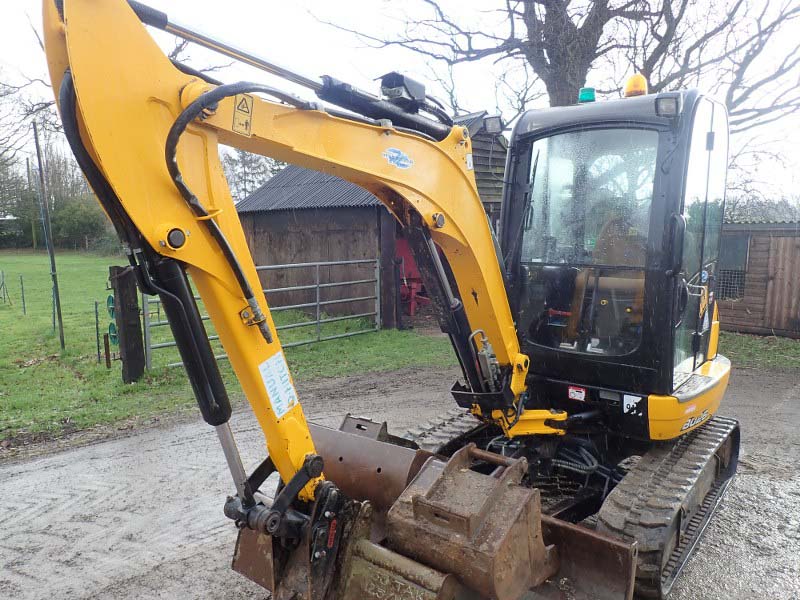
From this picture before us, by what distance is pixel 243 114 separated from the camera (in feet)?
7.55

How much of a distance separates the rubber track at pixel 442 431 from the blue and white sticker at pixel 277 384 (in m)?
1.81

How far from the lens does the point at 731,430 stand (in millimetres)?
4473

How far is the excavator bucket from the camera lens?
2410 mm

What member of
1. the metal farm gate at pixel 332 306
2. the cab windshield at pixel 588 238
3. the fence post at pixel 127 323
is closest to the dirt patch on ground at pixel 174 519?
the cab windshield at pixel 588 238

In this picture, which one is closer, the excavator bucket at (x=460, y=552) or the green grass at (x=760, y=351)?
the excavator bucket at (x=460, y=552)

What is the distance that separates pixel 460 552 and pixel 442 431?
1.93 meters

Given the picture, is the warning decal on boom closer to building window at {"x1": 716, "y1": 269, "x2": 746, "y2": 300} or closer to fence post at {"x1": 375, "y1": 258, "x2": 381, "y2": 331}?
fence post at {"x1": 375, "y1": 258, "x2": 381, "y2": 331}

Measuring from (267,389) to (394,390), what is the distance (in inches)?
207

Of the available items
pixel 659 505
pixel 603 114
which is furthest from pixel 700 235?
pixel 659 505

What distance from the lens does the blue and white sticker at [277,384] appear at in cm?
A: 238

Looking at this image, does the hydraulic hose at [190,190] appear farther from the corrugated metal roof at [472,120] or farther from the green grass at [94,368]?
the corrugated metal roof at [472,120]

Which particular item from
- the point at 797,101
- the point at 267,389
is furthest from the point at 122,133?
the point at 797,101

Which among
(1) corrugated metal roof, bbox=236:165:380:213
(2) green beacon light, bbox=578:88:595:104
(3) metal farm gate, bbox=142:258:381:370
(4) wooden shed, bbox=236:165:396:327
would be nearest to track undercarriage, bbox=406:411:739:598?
(2) green beacon light, bbox=578:88:595:104

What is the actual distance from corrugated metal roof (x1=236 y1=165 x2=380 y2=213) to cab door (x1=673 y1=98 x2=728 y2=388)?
293 inches
